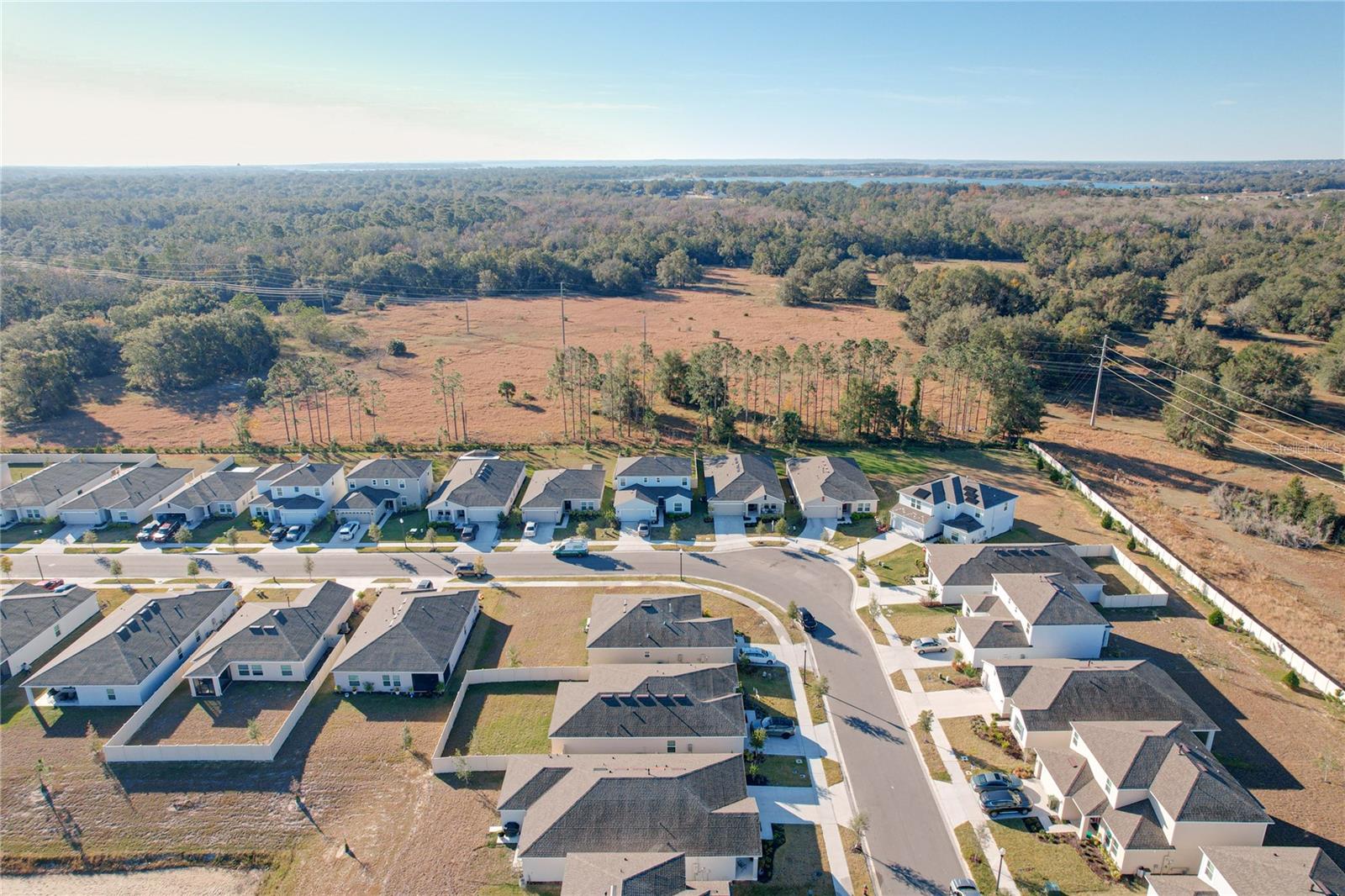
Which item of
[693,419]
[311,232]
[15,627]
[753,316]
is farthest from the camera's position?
[311,232]

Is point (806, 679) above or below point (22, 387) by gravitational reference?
below

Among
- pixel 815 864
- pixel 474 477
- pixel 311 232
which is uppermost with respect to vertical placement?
pixel 311 232

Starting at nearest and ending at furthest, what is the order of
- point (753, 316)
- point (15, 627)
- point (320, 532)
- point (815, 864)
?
point (815, 864)
point (15, 627)
point (320, 532)
point (753, 316)

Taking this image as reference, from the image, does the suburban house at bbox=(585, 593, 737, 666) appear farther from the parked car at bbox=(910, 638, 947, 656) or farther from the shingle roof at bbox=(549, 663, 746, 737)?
the parked car at bbox=(910, 638, 947, 656)

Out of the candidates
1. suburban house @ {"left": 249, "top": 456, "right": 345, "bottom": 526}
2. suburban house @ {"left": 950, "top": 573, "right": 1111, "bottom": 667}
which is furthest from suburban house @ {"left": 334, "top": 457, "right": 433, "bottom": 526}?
suburban house @ {"left": 950, "top": 573, "right": 1111, "bottom": 667}

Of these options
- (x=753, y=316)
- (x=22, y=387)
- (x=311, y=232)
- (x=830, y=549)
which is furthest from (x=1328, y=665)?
(x=311, y=232)

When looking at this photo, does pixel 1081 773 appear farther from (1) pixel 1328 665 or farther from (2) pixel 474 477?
(2) pixel 474 477

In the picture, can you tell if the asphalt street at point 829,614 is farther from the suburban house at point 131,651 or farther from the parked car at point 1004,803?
the suburban house at point 131,651

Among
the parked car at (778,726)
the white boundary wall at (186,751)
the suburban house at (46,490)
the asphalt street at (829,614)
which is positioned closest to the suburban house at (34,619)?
the asphalt street at (829,614)

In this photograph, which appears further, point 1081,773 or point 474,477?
point 474,477
